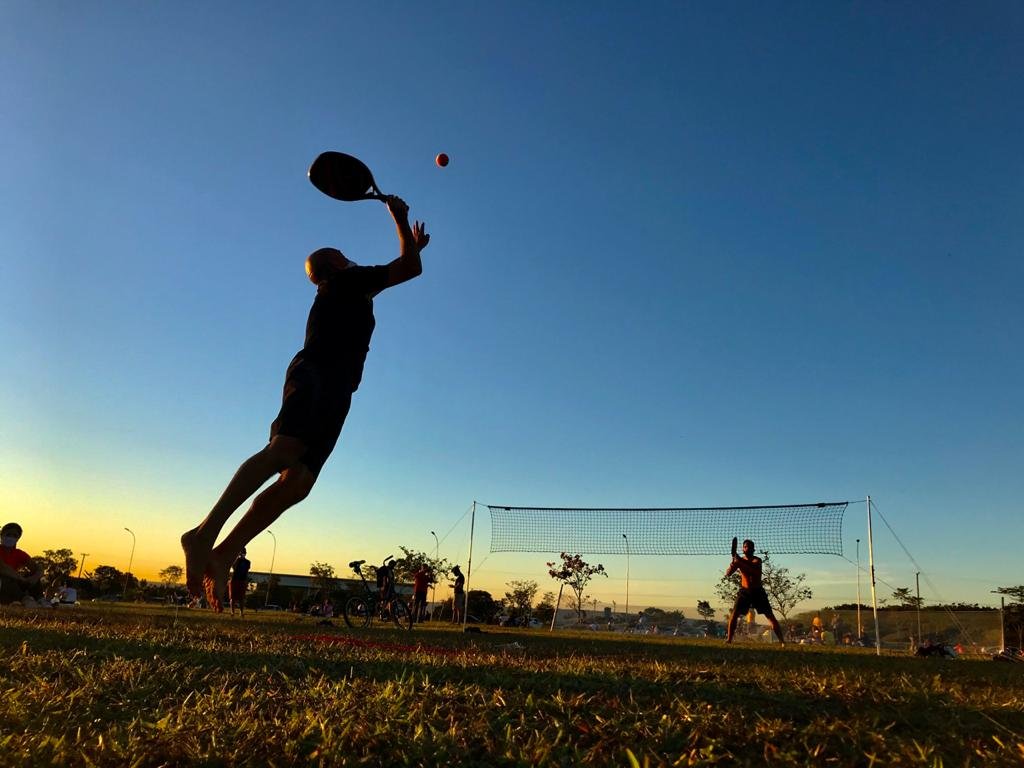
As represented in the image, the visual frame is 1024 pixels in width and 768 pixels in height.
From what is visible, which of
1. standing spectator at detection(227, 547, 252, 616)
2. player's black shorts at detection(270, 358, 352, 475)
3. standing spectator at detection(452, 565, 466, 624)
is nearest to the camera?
player's black shorts at detection(270, 358, 352, 475)

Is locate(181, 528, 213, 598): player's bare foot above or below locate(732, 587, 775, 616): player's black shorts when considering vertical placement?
above

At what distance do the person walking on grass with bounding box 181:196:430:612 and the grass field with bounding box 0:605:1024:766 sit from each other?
24.8 inches

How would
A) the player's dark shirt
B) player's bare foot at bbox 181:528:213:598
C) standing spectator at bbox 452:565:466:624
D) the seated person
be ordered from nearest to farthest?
player's bare foot at bbox 181:528:213:598 → the player's dark shirt → the seated person → standing spectator at bbox 452:565:466:624

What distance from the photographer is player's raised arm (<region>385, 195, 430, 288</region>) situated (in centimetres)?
447

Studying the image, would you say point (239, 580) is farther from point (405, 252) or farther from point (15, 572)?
point (405, 252)

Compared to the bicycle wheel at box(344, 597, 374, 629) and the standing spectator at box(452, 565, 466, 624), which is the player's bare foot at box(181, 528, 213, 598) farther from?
the standing spectator at box(452, 565, 466, 624)

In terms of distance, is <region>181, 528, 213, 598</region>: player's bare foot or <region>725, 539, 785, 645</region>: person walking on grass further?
<region>725, 539, 785, 645</region>: person walking on grass

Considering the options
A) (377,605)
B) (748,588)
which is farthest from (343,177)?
(377,605)

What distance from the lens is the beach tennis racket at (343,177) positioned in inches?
189

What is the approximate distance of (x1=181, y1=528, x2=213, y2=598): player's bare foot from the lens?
3.66 metres

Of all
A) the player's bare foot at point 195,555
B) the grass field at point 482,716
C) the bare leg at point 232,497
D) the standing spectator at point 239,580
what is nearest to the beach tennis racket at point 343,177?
the bare leg at point 232,497

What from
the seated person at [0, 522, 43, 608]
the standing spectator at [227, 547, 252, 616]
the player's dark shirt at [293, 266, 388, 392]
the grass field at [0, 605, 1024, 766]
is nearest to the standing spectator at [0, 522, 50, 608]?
the seated person at [0, 522, 43, 608]

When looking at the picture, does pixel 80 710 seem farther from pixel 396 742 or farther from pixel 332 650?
pixel 332 650

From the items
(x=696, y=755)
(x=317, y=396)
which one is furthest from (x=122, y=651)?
(x=696, y=755)
